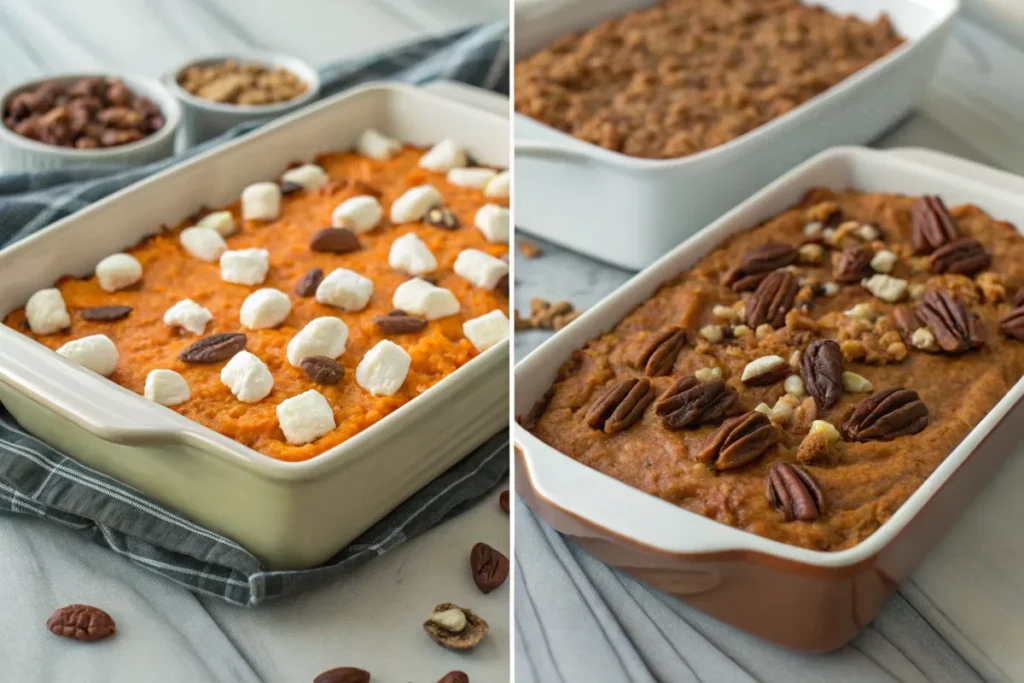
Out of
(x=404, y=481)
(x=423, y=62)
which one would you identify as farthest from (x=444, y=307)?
(x=423, y=62)

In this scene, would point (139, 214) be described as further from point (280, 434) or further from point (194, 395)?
point (280, 434)

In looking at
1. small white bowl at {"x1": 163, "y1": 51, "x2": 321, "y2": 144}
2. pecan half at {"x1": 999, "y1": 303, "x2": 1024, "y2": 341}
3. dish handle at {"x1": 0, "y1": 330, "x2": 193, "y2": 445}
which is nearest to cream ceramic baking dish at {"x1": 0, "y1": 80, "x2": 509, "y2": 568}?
dish handle at {"x1": 0, "y1": 330, "x2": 193, "y2": 445}

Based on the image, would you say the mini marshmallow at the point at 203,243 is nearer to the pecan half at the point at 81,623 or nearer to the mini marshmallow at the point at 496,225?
the mini marshmallow at the point at 496,225

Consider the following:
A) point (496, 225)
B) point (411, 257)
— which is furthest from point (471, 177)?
point (411, 257)

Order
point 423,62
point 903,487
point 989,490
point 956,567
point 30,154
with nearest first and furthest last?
point 903,487
point 956,567
point 989,490
point 30,154
point 423,62

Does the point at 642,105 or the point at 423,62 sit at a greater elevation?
the point at 642,105

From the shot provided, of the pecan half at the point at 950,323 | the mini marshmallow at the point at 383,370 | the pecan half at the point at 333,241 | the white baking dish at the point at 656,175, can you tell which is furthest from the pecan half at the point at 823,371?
the pecan half at the point at 333,241
